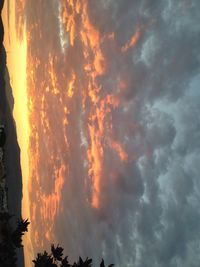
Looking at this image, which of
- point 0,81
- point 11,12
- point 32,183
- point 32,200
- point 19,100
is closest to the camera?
point 11,12

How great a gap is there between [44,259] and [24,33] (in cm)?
2726

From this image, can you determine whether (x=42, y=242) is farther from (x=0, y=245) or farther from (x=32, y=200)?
(x=0, y=245)

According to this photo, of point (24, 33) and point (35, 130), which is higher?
point (24, 33)

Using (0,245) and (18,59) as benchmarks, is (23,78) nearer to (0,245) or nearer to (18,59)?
(18,59)

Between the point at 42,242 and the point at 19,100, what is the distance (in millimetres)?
19730

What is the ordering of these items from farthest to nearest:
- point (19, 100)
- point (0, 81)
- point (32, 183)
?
point (0, 81)
point (32, 183)
point (19, 100)

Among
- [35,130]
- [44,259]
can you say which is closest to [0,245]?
[44,259]

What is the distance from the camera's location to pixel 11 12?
125 feet

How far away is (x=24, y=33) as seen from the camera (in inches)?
1401

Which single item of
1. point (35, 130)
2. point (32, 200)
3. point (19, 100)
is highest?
point (19, 100)

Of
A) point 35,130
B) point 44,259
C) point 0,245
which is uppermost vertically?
point 35,130

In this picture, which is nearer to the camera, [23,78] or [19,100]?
[23,78]

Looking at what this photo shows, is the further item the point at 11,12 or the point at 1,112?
the point at 1,112

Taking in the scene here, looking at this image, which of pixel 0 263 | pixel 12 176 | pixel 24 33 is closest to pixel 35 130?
pixel 24 33
